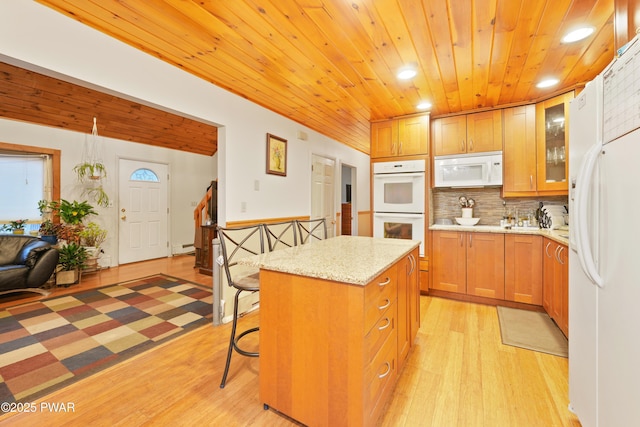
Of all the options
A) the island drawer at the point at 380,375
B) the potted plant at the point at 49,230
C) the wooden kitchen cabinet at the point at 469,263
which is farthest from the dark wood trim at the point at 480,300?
the potted plant at the point at 49,230

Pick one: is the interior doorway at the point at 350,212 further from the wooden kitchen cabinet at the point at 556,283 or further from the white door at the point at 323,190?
the wooden kitchen cabinet at the point at 556,283

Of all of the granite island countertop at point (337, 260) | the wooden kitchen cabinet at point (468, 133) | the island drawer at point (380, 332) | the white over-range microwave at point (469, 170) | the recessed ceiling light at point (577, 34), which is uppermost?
the recessed ceiling light at point (577, 34)

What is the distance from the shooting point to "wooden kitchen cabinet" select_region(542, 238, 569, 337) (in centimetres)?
224

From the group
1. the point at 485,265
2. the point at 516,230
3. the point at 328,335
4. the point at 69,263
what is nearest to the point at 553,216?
the point at 516,230

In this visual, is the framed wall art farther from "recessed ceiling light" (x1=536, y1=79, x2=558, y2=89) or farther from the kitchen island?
"recessed ceiling light" (x1=536, y1=79, x2=558, y2=89)

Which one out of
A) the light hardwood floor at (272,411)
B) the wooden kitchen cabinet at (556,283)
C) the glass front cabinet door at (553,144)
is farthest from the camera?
the glass front cabinet door at (553,144)

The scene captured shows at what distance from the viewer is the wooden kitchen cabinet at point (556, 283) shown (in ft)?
7.35

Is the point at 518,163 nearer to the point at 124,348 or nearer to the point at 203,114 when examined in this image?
the point at 203,114

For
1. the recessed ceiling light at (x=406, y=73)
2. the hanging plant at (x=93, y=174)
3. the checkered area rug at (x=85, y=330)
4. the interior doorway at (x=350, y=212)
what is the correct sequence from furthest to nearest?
the interior doorway at (x=350, y=212), the hanging plant at (x=93, y=174), the recessed ceiling light at (x=406, y=73), the checkered area rug at (x=85, y=330)

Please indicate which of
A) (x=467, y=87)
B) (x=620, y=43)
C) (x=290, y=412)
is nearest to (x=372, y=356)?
(x=290, y=412)

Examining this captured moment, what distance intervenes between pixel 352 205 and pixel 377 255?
421 cm

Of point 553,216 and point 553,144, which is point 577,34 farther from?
point 553,216

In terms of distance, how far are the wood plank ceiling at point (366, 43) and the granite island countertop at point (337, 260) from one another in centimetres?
146

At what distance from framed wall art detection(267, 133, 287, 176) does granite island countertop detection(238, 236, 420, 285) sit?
1.63 m
